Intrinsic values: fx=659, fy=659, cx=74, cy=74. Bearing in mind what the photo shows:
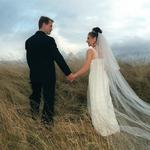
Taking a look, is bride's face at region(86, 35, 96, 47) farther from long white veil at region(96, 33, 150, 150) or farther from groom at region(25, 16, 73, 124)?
groom at region(25, 16, 73, 124)

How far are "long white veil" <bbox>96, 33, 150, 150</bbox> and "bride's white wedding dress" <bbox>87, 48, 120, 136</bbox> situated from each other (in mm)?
122

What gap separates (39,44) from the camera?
34.1 feet

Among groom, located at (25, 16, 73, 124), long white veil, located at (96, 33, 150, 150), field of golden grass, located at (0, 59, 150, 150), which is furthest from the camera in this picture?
groom, located at (25, 16, 73, 124)

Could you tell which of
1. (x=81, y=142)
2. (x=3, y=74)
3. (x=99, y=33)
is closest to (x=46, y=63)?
(x=99, y=33)

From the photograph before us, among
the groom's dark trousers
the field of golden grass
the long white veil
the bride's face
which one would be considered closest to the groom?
the groom's dark trousers

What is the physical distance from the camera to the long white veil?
1026 cm

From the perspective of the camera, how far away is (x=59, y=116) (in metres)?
11.2

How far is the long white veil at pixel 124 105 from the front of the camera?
10.3 meters

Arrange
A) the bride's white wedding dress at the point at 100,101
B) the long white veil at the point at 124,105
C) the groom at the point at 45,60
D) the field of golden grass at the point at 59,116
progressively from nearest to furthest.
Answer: the field of golden grass at the point at 59,116
the bride's white wedding dress at the point at 100,101
the long white veil at the point at 124,105
the groom at the point at 45,60

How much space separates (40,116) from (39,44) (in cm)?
119

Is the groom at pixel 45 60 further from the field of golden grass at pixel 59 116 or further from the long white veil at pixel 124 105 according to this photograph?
the long white veil at pixel 124 105

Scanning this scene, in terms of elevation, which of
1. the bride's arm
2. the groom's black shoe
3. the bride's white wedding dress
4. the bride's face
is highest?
the bride's face

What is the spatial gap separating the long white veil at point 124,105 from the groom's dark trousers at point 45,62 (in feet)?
2.31

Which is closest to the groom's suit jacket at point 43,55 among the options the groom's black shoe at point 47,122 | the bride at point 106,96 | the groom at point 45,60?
the groom at point 45,60
